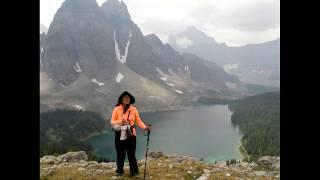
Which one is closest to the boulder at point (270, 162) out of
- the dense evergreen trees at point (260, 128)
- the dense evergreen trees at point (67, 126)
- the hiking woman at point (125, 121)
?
the hiking woman at point (125, 121)

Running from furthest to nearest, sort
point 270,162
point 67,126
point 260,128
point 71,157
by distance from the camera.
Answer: point 67,126, point 260,128, point 270,162, point 71,157

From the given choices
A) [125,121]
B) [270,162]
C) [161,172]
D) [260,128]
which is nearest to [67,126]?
[260,128]

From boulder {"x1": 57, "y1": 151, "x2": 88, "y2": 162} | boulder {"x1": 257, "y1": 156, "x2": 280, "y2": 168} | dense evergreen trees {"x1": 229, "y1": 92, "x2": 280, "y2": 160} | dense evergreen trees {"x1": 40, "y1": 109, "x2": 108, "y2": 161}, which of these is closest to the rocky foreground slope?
boulder {"x1": 57, "y1": 151, "x2": 88, "y2": 162}

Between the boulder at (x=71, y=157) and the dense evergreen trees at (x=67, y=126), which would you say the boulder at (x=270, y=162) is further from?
the dense evergreen trees at (x=67, y=126)

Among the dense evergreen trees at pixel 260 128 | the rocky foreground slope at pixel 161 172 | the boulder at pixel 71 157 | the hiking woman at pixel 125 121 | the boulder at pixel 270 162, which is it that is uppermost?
the hiking woman at pixel 125 121

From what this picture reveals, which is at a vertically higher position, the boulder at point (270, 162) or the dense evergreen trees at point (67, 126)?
the boulder at point (270, 162)

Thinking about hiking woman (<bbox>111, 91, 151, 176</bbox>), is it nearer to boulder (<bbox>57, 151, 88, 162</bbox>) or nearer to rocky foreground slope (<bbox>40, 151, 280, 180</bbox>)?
rocky foreground slope (<bbox>40, 151, 280, 180</bbox>)

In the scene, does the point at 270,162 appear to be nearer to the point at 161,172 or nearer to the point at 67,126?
the point at 161,172

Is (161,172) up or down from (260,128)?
up
